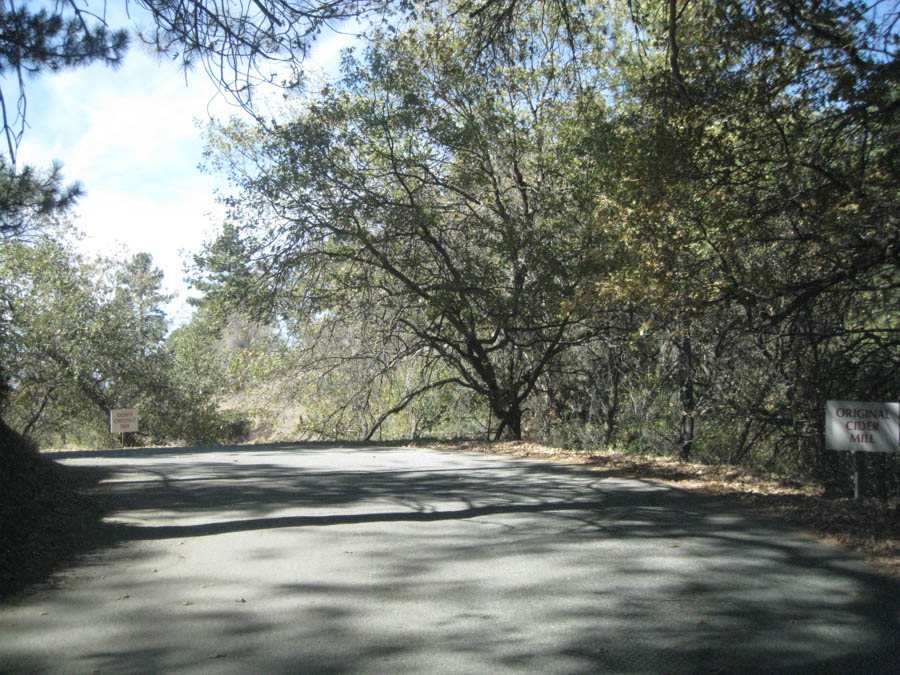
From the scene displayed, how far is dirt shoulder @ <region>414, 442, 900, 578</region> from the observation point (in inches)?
255

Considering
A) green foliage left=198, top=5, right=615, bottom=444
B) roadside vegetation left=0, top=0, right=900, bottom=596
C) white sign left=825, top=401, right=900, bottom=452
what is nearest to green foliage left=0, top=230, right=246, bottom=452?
roadside vegetation left=0, top=0, right=900, bottom=596

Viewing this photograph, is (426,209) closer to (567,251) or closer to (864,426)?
(567,251)

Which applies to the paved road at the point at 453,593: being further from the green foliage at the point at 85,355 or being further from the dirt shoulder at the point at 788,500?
the green foliage at the point at 85,355

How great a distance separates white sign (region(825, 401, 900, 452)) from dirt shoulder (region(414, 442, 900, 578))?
0.64 meters

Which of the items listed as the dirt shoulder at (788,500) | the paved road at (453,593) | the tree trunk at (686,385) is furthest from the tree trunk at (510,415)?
the paved road at (453,593)

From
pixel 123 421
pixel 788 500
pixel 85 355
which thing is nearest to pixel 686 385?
pixel 788 500

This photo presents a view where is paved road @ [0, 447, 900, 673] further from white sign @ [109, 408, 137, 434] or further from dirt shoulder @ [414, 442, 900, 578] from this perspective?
white sign @ [109, 408, 137, 434]

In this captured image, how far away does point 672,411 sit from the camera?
58.3 ft

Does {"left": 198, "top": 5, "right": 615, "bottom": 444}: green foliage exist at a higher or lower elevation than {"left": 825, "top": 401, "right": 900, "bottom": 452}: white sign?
higher

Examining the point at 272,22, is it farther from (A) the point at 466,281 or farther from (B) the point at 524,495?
(A) the point at 466,281

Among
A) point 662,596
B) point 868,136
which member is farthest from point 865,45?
point 662,596

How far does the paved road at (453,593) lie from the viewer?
4.25 metres

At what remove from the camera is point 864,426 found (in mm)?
7734

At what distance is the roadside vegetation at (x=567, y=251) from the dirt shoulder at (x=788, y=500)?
19 centimetres
